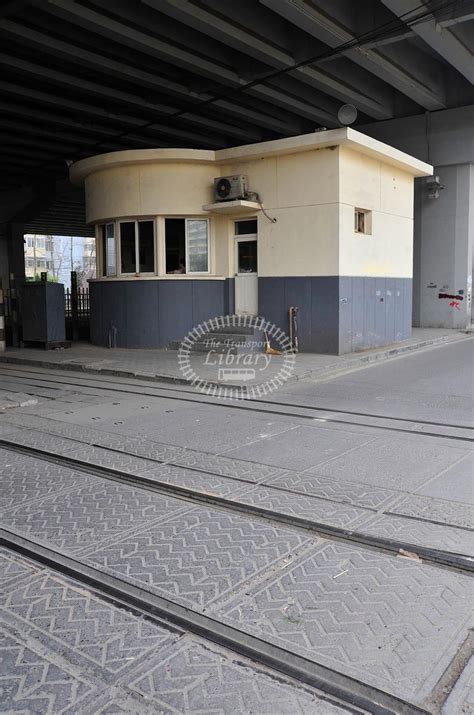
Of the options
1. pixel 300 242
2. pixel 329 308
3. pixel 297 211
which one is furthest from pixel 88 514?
pixel 297 211

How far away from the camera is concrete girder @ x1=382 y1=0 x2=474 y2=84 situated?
12680 millimetres

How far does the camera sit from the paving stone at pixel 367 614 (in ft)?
9.96

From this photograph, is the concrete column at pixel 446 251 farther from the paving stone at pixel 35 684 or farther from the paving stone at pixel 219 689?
the paving stone at pixel 35 684

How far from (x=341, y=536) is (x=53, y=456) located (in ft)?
11.9

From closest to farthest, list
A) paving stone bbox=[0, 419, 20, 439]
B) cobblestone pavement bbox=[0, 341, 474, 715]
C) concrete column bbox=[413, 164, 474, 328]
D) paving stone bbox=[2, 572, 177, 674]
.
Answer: cobblestone pavement bbox=[0, 341, 474, 715] < paving stone bbox=[2, 572, 177, 674] < paving stone bbox=[0, 419, 20, 439] < concrete column bbox=[413, 164, 474, 328]

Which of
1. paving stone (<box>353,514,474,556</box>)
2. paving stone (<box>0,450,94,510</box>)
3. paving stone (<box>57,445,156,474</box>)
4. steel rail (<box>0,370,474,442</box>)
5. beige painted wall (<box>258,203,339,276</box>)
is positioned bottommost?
paving stone (<box>353,514,474,556</box>)

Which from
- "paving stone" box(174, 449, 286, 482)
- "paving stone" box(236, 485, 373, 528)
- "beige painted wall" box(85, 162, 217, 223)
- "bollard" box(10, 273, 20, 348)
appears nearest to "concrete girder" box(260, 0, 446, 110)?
"beige painted wall" box(85, 162, 217, 223)

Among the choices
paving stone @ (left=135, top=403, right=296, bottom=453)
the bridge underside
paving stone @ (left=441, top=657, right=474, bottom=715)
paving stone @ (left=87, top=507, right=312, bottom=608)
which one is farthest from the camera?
the bridge underside

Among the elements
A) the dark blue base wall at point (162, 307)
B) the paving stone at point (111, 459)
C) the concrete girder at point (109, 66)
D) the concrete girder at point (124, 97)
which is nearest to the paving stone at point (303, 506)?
the paving stone at point (111, 459)

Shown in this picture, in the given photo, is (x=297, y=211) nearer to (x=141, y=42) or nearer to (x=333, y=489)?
(x=141, y=42)

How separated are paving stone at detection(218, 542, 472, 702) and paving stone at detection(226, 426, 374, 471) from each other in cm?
227

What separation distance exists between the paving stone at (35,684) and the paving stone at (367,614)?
932 millimetres

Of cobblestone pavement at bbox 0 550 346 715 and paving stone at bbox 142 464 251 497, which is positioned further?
paving stone at bbox 142 464 251 497

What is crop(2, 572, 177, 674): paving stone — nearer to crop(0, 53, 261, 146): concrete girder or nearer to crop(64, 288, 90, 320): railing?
crop(0, 53, 261, 146): concrete girder
